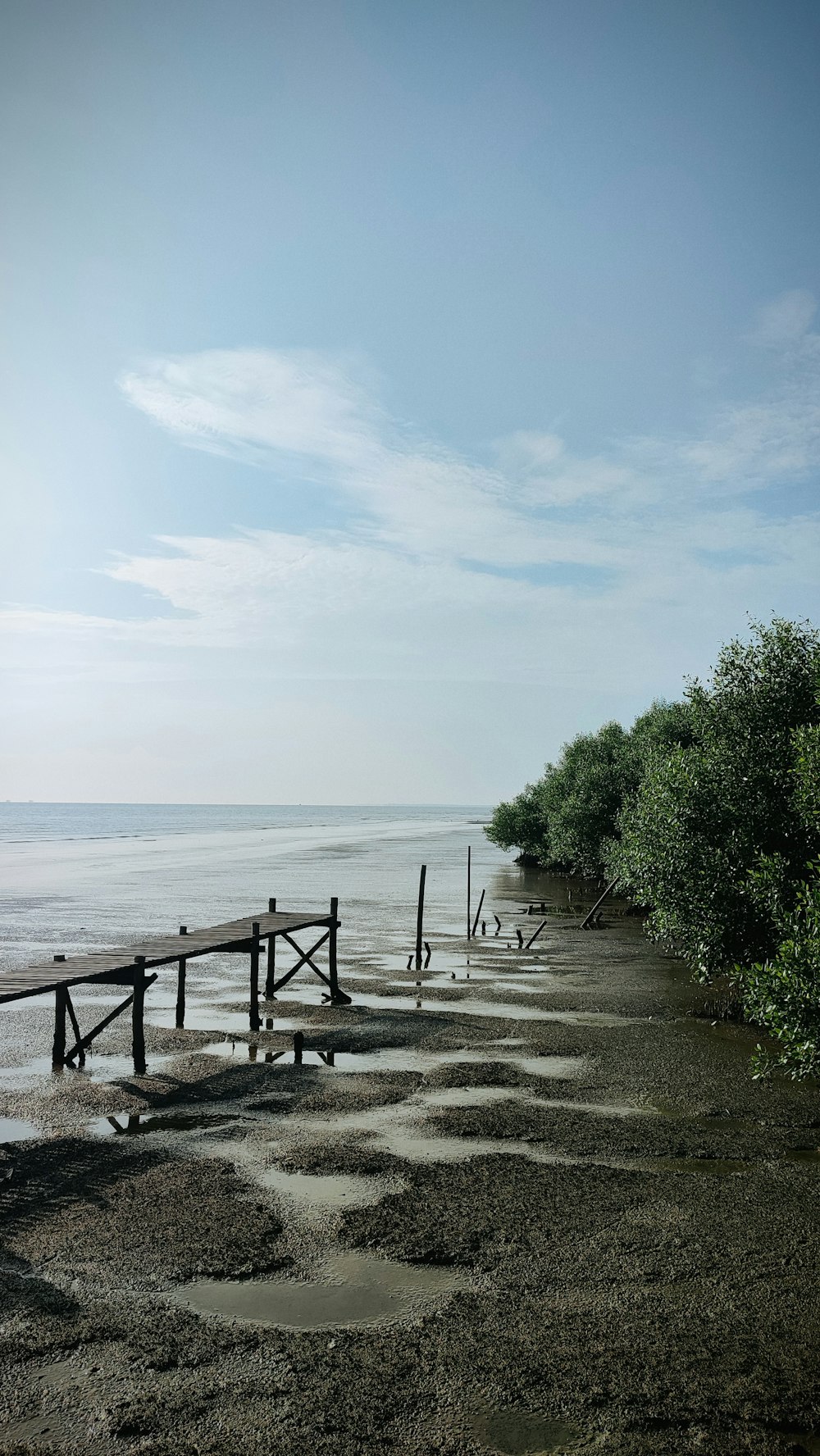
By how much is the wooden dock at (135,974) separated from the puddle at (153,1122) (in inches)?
94.3

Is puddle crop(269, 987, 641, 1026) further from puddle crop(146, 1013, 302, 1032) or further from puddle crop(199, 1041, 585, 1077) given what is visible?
puddle crop(199, 1041, 585, 1077)

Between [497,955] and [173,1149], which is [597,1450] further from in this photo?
[497,955]

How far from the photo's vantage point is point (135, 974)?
58.5 feet

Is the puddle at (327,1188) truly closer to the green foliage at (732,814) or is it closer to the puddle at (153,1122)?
the puddle at (153,1122)

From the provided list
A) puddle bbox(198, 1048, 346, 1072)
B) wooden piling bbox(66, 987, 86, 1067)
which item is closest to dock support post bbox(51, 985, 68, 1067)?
wooden piling bbox(66, 987, 86, 1067)

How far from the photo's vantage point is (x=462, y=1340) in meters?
8.17

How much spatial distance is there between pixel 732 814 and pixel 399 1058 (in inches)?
358

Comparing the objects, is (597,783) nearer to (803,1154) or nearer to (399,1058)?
(399,1058)

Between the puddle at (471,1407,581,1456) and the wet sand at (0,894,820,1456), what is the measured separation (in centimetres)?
2

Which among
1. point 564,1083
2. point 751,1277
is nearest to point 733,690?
point 564,1083

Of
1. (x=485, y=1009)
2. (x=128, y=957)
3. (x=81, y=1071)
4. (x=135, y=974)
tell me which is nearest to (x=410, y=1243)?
(x=135, y=974)

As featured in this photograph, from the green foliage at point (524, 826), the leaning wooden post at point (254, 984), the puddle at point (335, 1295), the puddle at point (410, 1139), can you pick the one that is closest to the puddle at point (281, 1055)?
the leaning wooden post at point (254, 984)

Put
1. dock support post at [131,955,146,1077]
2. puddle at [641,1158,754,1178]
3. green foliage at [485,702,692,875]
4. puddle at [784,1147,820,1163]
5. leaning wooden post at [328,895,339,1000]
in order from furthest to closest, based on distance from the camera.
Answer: green foliage at [485,702,692,875] < leaning wooden post at [328,895,339,1000] < dock support post at [131,955,146,1077] < puddle at [784,1147,820,1163] < puddle at [641,1158,754,1178]

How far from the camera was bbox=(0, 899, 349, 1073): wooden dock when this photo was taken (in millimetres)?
16750
